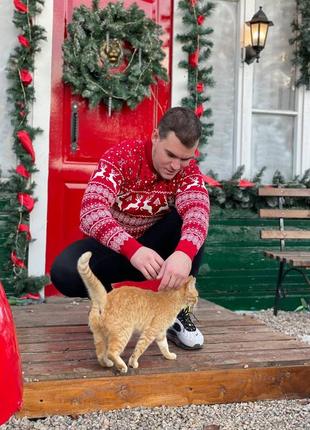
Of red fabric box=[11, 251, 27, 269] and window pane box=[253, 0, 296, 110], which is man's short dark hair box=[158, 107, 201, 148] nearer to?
red fabric box=[11, 251, 27, 269]

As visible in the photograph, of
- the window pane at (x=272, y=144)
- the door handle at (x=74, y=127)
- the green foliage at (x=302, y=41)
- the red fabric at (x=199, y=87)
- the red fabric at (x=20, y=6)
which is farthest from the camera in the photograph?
the window pane at (x=272, y=144)

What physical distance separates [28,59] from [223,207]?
205cm

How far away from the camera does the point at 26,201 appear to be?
4539mm

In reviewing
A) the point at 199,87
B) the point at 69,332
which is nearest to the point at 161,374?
the point at 69,332

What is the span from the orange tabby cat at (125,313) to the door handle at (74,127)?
96.2 inches

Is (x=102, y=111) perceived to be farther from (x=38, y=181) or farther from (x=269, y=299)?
(x=269, y=299)

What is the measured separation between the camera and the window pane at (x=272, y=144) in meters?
5.41

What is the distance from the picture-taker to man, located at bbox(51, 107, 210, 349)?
99.7 inches

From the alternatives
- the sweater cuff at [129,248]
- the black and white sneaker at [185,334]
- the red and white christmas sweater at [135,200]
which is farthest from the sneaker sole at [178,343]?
the sweater cuff at [129,248]

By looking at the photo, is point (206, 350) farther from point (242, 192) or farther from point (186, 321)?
point (242, 192)

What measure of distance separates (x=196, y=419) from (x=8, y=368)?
157cm

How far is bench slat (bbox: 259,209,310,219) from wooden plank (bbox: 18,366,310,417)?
2.41m

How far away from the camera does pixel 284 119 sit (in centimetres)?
550

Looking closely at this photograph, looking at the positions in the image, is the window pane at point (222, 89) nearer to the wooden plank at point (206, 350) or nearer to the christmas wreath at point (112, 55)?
the christmas wreath at point (112, 55)
